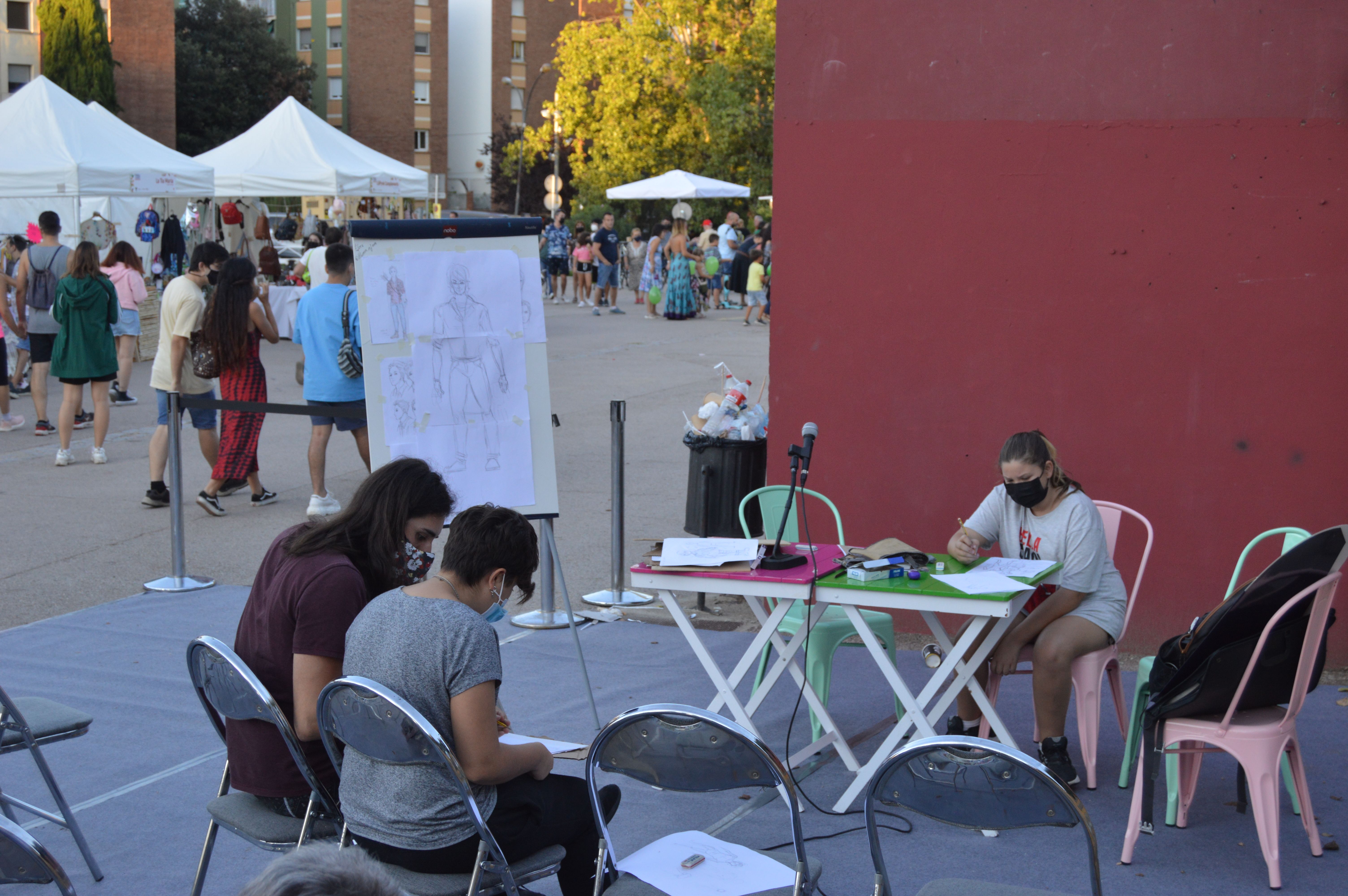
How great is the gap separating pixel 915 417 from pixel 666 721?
11.8ft

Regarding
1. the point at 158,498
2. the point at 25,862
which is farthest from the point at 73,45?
the point at 25,862

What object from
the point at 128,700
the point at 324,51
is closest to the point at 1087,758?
the point at 128,700

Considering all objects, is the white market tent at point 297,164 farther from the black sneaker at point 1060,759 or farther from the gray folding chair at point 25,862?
the gray folding chair at point 25,862

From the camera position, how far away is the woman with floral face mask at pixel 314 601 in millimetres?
3000

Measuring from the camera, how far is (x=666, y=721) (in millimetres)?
2545

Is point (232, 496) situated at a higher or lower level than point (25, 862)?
lower

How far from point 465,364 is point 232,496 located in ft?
15.3

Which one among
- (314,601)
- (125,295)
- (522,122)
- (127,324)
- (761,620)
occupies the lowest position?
(761,620)

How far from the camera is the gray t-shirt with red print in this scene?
4.30 metres

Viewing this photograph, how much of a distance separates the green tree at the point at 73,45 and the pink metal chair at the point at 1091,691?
129 feet

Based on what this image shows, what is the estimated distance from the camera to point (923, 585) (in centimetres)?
400

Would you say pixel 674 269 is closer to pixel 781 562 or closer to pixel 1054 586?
pixel 1054 586

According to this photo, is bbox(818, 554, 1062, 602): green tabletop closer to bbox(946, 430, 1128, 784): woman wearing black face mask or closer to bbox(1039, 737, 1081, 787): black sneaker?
bbox(946, 430, 1128, 784): woman wearing black face mask

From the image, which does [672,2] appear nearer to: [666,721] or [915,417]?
[915,417]
